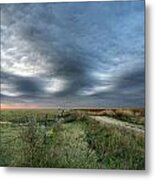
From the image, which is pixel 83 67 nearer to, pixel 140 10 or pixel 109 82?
pixel 109 82

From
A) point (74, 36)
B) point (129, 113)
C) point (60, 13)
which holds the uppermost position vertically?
point (60, 13)

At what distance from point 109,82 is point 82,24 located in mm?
303

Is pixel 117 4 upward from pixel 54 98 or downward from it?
upward

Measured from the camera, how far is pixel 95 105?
1.81 m

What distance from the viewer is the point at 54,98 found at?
184cm

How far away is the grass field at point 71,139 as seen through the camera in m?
1.78

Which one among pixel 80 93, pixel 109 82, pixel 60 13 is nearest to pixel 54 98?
pixel 80 93

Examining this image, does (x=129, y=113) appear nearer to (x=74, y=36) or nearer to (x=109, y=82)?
(x=109, y=82)

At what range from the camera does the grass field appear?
178 centimetres

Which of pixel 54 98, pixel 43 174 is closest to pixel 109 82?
pixel 54 98

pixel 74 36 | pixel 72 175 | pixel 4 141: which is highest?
pixel 74 36

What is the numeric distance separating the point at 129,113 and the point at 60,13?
1.88ft

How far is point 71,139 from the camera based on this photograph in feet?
5.99

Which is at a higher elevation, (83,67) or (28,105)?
(83,67)
